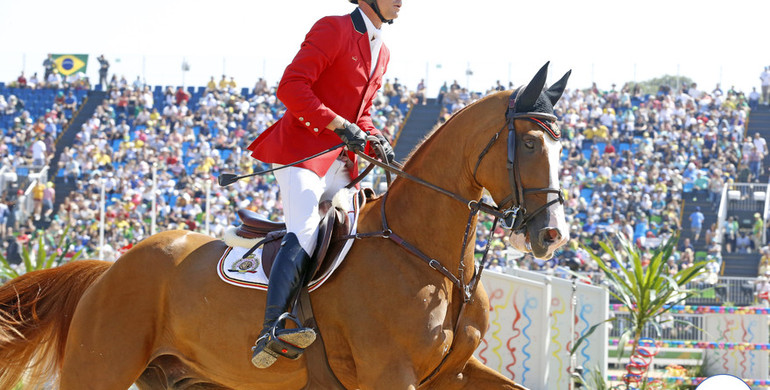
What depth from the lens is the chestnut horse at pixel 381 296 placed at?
4.52m

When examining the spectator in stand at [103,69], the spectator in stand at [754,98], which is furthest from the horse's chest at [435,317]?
the spectator in stand at [103,69]

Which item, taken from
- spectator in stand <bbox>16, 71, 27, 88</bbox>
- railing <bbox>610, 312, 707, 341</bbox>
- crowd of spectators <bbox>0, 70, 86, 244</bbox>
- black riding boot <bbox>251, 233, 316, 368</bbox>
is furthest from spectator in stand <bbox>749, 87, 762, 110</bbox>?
black riding boot <bbox>251, 233, 316, 368</bbox>

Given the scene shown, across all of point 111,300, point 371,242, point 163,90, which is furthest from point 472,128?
point 163,90

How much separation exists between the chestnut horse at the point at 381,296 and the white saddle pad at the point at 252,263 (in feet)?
0.17

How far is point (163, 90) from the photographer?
36.2m

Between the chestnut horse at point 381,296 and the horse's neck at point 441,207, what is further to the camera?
the horse's neck at point 441,207

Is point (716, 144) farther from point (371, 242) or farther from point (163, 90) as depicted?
point (371, 242)

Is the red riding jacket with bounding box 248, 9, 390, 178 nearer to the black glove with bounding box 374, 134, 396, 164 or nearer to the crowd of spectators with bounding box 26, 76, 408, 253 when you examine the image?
the black glove with bounding box 374, 134, 396, 164

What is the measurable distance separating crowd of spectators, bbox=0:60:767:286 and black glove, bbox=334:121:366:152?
1732 centimetres

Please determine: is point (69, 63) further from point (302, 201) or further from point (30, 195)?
point (302, 201)

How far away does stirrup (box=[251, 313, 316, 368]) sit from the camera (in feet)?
15.0

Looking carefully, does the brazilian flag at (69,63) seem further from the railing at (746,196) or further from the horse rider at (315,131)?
the horse rider at (315,131)

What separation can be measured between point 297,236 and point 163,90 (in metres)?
32.8

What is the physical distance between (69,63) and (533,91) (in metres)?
35.9
